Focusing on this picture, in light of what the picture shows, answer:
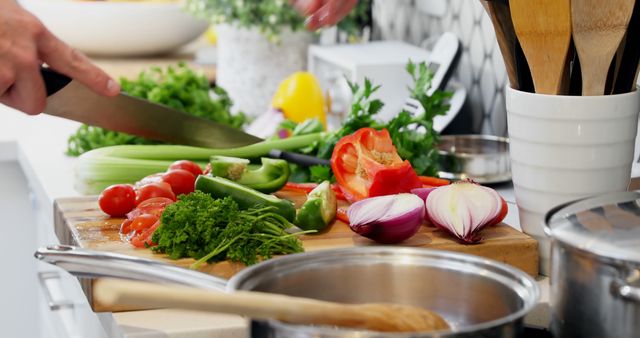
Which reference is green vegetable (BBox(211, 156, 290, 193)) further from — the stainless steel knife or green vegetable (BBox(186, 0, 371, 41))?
green vegetable (BBox(186, 0, 371, 41))

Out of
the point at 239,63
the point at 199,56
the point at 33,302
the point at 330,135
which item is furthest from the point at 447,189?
the point at 199,56

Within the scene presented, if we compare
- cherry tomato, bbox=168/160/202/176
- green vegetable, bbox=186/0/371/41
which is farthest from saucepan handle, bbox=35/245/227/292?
green vegetable, bbox=186/0/371/41

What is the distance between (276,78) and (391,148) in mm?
1188

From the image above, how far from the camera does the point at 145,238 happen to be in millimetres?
1247

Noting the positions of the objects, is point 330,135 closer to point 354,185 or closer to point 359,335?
point 354,185

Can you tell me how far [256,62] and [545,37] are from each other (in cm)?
154

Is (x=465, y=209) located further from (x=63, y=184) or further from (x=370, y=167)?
(x=63, y=184)

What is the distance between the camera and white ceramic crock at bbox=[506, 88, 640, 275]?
3.76 ft

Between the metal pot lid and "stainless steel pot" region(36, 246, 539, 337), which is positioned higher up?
the metal pot lid

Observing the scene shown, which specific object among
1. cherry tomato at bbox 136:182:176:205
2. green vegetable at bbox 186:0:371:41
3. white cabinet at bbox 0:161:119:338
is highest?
green vegetable at bbox 186:0:371:41

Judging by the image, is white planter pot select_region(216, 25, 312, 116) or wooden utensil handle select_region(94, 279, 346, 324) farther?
white planter pot select_region(216, 25, 312, 116)

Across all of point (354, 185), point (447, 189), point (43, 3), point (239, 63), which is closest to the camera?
point (447, 189)

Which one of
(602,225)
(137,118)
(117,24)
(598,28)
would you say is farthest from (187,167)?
(117,24)

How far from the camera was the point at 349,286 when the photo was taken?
0.97 m
